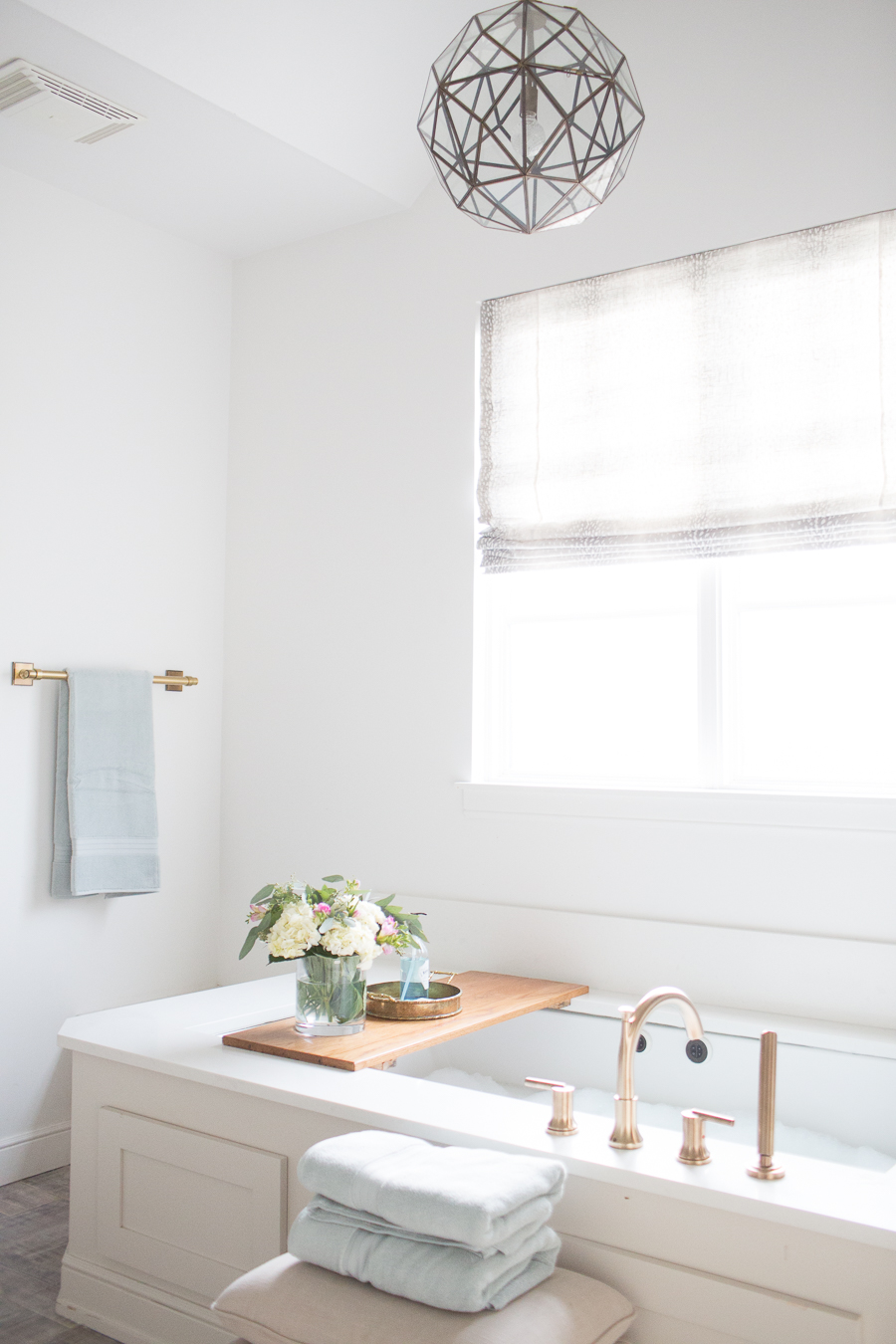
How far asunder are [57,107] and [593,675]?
1.95 metres

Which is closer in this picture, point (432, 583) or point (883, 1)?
point (883, 1)

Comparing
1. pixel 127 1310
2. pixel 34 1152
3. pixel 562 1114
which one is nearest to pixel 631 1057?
pixel 562 1114

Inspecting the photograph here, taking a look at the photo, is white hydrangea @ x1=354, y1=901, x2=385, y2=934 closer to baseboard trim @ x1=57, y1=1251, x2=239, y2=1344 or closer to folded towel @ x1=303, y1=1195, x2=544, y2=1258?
folded towel @ x1=303, y1=1195, x2=544, y2=1258

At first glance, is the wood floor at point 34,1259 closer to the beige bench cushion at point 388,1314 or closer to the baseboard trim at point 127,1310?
the baseboard trim at point 127,1310

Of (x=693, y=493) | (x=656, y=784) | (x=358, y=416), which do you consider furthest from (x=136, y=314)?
(x=656, y=784)

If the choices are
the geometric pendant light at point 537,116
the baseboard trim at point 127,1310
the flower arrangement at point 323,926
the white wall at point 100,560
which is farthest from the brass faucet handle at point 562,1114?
the white wall at point 100,560

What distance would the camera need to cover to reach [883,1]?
2.42m

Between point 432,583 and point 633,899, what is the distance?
105cm

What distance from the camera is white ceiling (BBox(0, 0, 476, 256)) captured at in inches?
95.7

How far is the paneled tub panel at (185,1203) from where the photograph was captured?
1.93m

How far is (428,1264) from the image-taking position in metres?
1.46

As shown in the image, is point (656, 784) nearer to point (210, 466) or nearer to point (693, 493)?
point (693, 493)

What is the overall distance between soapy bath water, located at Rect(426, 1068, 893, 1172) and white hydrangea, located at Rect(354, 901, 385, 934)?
378 mm

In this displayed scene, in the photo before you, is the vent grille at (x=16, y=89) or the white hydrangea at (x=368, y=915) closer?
the white hydrangea at (x=368, y=915)
